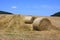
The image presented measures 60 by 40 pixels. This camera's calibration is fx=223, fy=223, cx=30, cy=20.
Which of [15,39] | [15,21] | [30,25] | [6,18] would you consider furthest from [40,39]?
[6,18]

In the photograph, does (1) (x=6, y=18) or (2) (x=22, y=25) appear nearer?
(2) (x=22, y=25)

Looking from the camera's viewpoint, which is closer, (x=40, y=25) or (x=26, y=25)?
(x=40, y=25)

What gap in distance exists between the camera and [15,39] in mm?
11305

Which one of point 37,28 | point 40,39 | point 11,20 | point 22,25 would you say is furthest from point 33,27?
point 40,39

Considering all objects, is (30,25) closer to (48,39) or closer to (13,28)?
Result: (13,28)

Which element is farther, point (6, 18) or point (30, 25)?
point (6, 18)

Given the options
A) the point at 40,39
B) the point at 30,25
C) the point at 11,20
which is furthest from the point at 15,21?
the point at 40,39

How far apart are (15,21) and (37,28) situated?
336cm

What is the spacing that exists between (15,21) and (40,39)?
8096mm

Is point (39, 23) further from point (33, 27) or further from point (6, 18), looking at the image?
point (6, 18)

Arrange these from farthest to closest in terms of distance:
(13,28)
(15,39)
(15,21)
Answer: (15,21) → (13,28) → (15,39)

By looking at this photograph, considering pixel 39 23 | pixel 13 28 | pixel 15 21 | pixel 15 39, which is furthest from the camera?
pixel 15 21

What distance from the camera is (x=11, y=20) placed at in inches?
776

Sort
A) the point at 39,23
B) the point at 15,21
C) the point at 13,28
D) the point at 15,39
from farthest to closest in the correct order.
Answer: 1. the point at 15,21
2. the point at 13,28
3. the point at 39,23
4. the point at 15,39
